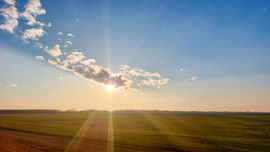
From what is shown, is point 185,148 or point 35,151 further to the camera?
point 185,148

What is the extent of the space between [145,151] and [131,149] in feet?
5.66

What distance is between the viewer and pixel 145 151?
17.5m

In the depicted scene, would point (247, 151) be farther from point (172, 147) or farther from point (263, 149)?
point (172, 147)

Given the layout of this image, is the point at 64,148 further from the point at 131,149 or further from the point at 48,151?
the point at 131,149

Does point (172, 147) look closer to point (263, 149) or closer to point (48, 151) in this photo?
point (263, 149)

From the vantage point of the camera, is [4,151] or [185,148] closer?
[4,151]

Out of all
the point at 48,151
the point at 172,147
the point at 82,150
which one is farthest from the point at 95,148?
the point at 172,147

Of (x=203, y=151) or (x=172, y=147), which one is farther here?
(x=172, y=147)

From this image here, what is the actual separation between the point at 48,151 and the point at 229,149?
65.6ft

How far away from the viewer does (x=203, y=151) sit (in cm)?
1773

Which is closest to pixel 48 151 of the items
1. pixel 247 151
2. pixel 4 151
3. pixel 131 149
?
pixel 4 151

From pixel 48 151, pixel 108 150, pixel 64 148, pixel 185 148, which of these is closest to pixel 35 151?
pixel 48 151

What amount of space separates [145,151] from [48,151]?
10227mm

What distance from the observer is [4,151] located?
1712 cm
